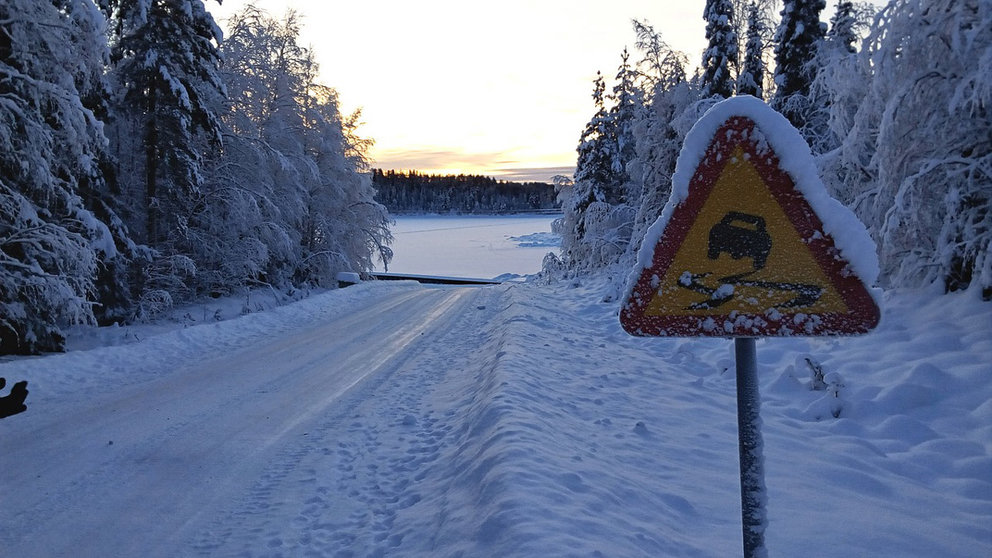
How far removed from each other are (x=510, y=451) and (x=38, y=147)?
11.3 m

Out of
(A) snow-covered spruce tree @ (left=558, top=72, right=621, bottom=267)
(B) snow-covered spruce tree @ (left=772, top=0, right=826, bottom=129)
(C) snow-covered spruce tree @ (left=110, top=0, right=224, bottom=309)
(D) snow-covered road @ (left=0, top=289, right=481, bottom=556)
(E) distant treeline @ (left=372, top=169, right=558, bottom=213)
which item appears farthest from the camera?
(E) distant treeline @ (left=372, top=169, right=558, bottom=213)

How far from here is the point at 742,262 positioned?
5.94 ft

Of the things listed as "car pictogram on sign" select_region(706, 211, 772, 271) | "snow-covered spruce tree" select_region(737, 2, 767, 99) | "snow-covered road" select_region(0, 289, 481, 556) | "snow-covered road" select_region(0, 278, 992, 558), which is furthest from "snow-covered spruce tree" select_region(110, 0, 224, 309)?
"snow-covered spruce tree" select_region(737, 2, 767, 99)

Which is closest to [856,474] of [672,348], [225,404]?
[672,348]

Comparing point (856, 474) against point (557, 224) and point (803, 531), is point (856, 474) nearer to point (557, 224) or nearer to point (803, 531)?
point (803, 531)

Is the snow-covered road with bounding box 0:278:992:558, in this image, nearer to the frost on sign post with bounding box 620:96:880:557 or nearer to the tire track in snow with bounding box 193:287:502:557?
the tire track in snow with bounding box 193:287:502:557

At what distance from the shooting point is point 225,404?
665cm

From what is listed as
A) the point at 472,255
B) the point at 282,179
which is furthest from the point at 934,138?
the point at 472,255

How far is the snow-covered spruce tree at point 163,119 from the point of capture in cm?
1638

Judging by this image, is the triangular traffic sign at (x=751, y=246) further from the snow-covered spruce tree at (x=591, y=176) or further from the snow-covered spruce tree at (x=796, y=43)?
the snow-covered spruce tree at (x=591, y=176)

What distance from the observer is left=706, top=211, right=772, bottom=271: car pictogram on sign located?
5.92 ft

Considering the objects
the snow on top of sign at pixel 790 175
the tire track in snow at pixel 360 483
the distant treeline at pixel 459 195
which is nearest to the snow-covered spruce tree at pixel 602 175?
the tire track in snow at pixel 360 483

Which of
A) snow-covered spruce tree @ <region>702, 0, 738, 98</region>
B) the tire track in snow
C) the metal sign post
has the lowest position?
the tire track in snow

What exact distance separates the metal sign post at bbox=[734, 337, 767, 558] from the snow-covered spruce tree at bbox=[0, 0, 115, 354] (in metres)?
12.7
